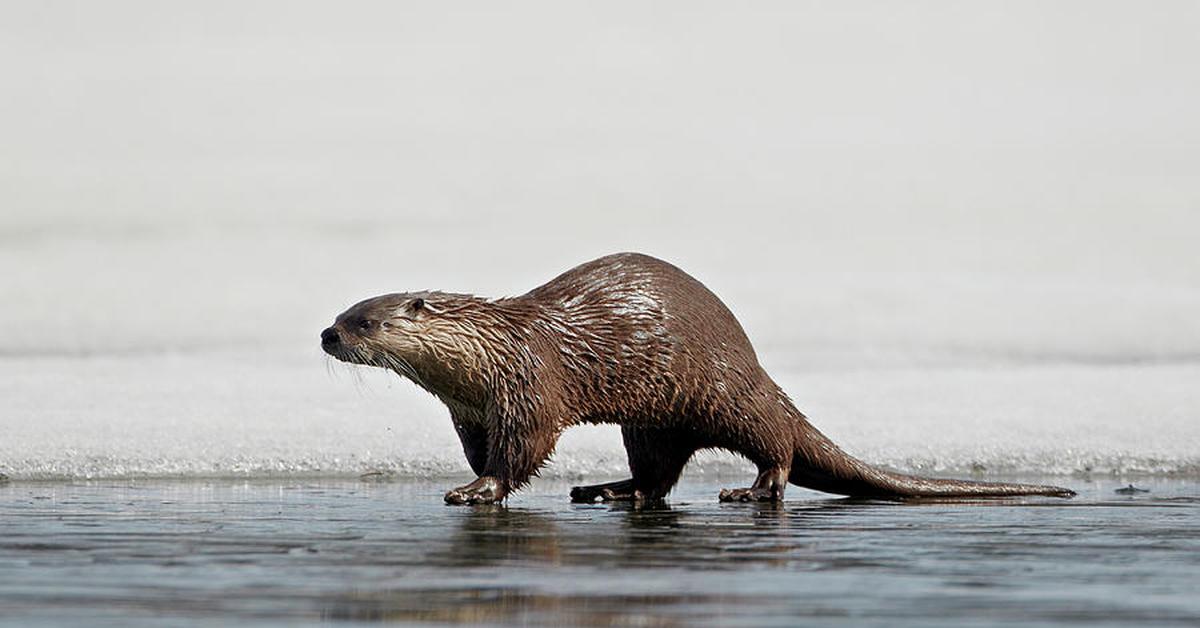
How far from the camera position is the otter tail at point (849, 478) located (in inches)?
258

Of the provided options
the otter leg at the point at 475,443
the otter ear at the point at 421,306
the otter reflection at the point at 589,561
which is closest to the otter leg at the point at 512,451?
the otter leg at the point at 475,443

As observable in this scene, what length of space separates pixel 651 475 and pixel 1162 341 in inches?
206

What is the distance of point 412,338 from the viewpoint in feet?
20.6

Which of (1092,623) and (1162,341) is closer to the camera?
(1092,623)

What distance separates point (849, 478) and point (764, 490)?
1.35 ft

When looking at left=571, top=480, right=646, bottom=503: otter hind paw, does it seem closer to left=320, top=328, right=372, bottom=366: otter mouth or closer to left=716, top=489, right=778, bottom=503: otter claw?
left=716, top=489, right=778, bottom=503: otter claw

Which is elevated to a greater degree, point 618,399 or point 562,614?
point 618,399

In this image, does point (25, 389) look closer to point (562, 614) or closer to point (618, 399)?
point (618, 399)

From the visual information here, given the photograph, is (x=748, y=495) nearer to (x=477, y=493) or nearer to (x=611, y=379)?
(x=611, y=379)

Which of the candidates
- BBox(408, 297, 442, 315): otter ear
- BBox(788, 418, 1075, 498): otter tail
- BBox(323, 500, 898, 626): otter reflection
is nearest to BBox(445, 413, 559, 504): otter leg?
BBox(323, 500, 898, 626): otter reflection

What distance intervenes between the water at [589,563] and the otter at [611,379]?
0.53 m

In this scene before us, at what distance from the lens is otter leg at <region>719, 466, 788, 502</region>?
249 inches

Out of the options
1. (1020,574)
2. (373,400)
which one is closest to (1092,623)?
(1020,574)

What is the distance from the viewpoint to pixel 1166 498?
236 inches
